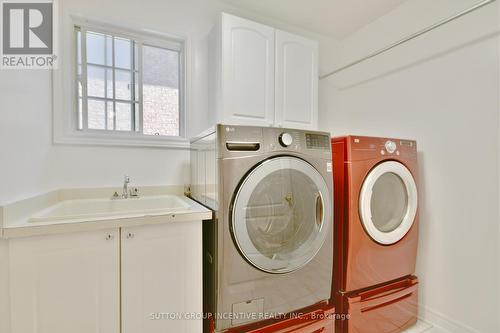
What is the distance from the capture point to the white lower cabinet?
0.94 m

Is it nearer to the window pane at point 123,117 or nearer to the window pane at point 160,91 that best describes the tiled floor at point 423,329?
the window pane at point 160,91

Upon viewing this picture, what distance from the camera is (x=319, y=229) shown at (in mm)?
1384

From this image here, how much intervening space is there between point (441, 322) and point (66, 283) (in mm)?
2350

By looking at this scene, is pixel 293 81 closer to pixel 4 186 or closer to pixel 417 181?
pixel 417 181

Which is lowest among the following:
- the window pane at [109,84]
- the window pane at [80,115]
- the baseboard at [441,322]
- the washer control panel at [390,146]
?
the baseboard at [441,322]

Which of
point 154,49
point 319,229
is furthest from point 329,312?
point 154,49

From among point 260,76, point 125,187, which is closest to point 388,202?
point 260,76

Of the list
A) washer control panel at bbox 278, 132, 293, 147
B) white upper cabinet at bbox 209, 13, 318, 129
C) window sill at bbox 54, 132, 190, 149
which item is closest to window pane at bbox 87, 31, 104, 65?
window sill at bbox 54, 132, 190, 149

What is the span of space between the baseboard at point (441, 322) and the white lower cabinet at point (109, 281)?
67.1 inches

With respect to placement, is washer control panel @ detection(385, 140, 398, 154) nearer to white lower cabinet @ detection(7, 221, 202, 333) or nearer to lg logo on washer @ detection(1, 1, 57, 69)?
white lower cabinet @ detection(7, 221, 202, 333)

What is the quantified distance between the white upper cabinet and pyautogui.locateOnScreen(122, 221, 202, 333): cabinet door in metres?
0.95

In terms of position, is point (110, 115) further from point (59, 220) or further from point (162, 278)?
point (162, 278)

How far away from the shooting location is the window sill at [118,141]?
1.61 metres

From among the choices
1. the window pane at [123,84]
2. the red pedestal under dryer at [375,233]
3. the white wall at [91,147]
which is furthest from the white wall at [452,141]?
the window pane at [123,84]
